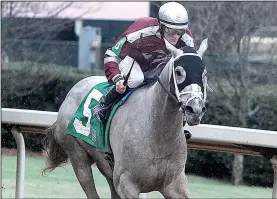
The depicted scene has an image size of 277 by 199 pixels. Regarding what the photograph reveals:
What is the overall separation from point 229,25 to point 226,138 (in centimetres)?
596

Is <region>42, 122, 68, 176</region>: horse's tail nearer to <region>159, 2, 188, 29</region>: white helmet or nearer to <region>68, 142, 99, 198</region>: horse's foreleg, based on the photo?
<region>68, 142, 99, 198</region>: horse's foreleg

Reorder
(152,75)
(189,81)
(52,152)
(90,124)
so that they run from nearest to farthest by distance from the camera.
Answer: (189,81), (152,75), (90,124), (52,152)

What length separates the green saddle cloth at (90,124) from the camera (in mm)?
5199

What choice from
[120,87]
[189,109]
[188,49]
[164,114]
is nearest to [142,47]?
[120,87]

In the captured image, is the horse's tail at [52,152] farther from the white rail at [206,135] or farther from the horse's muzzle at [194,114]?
the horse's muzzle at [194,114]

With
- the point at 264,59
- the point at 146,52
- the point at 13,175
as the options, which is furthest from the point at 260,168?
the point at 146,52

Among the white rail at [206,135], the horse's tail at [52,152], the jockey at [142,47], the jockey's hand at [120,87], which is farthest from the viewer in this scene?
the horse's tail at [52,152]

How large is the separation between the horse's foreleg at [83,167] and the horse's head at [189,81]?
4.56ft

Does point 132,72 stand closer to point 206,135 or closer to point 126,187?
point 126,187

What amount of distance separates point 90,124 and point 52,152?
2.50 feet

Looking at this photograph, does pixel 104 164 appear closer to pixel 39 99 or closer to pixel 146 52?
pixel 146 52

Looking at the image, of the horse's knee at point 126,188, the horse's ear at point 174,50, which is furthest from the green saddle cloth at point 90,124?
the horse's ear at point 174,50

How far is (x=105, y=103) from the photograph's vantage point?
5.17 meters

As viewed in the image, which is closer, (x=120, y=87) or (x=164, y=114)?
(x=164, y=114)
